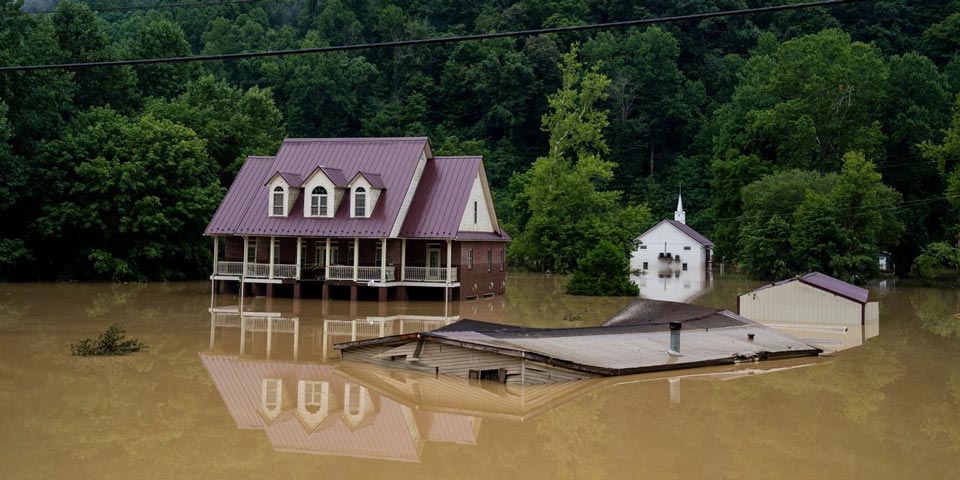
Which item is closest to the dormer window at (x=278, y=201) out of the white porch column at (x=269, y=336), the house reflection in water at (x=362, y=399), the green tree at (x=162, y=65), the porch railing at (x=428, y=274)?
the porch railing at (x=428, y=274)

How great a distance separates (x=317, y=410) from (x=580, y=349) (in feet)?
22.1

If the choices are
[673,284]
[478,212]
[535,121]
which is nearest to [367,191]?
[478,212]

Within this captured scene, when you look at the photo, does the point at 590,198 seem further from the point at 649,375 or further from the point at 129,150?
the point at 649,375

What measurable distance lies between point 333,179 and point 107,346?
17183mm

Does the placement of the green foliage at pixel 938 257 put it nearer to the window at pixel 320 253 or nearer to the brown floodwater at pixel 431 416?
the brown floodwater at pixel 431 416

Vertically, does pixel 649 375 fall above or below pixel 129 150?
below

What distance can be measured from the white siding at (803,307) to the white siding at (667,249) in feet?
141

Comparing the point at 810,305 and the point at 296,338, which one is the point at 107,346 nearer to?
the point at 296,338

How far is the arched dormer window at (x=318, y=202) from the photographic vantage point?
37.4 m

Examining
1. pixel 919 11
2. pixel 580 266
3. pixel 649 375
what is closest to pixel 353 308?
pixel 580 266

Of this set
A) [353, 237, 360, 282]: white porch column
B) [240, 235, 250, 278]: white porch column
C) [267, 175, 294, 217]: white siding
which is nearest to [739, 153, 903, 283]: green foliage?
[353, 237, 360, 282]: white porch column

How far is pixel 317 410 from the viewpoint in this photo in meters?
15.1

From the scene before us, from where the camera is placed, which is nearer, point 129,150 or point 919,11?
point 129,150

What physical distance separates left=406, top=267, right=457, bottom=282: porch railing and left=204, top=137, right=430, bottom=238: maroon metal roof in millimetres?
1888
